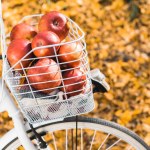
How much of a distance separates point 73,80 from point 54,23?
0.76 ft

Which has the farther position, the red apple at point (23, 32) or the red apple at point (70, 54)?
the red apple at point (23, 32)

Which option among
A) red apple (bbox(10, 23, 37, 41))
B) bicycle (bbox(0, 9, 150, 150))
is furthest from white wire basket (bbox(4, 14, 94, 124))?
Answer: red apple (bbox(10, 23, 37, 41))

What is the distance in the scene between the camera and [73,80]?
1.62 meters

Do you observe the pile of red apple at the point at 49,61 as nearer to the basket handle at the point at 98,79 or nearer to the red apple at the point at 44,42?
the red apple at the point at 44,42

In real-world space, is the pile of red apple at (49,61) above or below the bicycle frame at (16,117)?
above

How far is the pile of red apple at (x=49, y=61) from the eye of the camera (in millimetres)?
1571

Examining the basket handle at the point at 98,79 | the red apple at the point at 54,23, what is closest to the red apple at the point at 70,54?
the red apple at the point at 54,23

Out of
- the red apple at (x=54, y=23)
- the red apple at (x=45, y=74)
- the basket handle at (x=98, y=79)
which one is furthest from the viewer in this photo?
the basket handle at (x=98, y=79)

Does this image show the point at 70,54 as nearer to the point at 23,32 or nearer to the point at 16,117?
the point at 23,32

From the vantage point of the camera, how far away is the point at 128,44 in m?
4.12

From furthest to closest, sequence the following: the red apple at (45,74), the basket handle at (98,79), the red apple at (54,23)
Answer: the basket handle at (98,79) < the red apple at (54,23) < the red apple at (45,74)

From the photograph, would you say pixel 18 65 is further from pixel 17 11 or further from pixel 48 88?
pixel 17 11

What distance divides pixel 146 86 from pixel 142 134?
0.58 m

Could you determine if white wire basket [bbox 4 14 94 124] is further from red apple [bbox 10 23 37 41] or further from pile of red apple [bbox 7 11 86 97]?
red apple [bbox 10 23 37 41]
